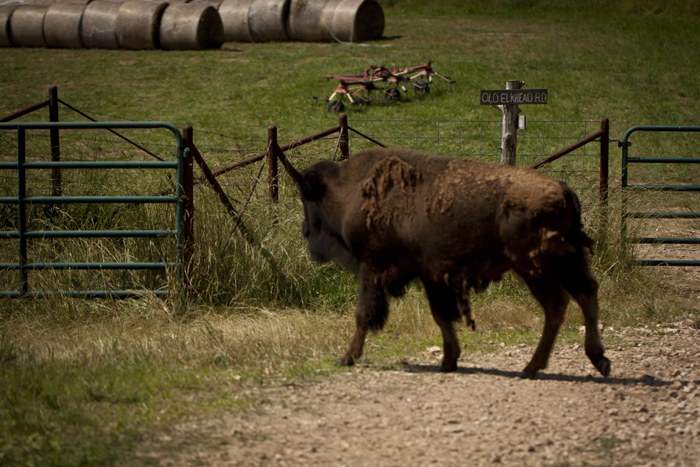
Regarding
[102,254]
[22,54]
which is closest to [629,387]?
[102,254]

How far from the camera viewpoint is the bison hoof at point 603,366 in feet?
15.3

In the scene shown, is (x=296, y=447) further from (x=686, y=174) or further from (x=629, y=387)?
(x=686, y=174)

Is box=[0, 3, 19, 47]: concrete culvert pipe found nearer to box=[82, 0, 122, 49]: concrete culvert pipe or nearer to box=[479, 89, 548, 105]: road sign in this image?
box=[82, 0, 122, 49]: concrete culvert pipe

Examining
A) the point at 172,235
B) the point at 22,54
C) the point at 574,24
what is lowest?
the point at 172,235

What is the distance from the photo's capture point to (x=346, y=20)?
22.0m

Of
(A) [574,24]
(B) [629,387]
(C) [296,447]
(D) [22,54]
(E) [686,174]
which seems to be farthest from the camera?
(A) [574,24]

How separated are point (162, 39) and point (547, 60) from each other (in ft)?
38.4

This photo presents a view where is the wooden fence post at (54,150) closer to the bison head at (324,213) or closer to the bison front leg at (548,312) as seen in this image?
the bison head at (324,213)

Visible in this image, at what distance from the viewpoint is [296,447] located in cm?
352

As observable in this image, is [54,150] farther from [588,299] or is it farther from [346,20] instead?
[346,20]

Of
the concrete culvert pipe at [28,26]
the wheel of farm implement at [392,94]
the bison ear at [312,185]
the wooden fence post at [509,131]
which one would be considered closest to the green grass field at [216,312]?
the wheel of farm implement at [392,94]

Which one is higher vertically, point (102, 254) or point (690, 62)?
point (690, 62)

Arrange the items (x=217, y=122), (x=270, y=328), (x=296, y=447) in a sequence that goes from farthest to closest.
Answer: (x=217, y=122), (x=270, y=328), (x=296, y=447)

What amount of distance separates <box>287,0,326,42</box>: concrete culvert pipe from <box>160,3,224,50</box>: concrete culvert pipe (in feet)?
8.01
